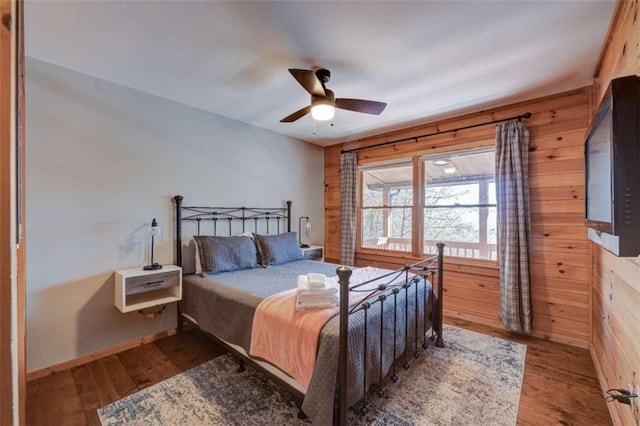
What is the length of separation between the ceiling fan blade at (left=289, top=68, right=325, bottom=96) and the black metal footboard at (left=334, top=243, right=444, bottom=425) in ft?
4.40

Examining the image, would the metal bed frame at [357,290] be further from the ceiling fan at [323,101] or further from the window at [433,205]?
the ceiling fan at [323,101]

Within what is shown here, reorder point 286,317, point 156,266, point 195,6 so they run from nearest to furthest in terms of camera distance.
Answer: point 195,6
point 286,317
point 156,266

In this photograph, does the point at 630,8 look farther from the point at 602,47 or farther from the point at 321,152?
the point at 321,152

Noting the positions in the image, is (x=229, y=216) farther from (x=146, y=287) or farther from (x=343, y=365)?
(x=343, y=365)

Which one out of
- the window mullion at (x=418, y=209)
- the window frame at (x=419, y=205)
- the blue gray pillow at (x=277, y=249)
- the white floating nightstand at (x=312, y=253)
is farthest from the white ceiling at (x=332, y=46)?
the white floating nightstand at (x=312, y=253)

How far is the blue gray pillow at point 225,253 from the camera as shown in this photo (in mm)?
2924

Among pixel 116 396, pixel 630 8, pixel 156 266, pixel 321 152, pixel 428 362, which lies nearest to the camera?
pixel 630 8

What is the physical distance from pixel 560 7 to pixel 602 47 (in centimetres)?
74

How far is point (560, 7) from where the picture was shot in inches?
66.1

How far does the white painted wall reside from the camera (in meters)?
2.26

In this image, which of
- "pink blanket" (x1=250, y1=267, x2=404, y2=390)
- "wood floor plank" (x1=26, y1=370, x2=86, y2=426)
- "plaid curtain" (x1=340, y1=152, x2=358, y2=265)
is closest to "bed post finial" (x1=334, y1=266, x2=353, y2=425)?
"pink blanket" (x1=250, y1=267, x2=404, y2=390)

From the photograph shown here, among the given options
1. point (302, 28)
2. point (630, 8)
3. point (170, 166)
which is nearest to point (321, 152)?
point (170, 166)

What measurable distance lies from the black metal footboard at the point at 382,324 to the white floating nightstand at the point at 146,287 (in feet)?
6.02

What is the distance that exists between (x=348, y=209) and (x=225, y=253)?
213 centimetres
